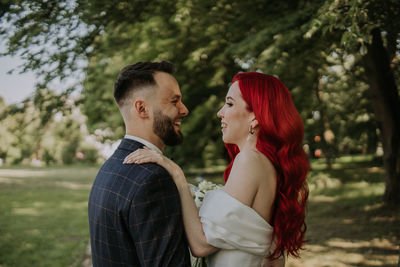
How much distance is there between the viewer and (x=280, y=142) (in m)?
2.45

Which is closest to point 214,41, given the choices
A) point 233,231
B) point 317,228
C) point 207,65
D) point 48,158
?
point 207,65

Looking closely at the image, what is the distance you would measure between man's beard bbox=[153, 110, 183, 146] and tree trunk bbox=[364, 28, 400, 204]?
7.13m

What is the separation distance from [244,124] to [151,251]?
Answer: 1066 mm

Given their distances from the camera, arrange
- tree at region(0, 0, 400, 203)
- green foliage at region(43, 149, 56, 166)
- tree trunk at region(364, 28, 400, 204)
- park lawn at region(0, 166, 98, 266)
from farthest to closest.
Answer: green foliage at region(43, 149, 56, 166)
tree trunk at region(364, 28, 400, 204)
park lawn at region(0, 166, 98, 266)
tree at region(0, 0, 400, 203)

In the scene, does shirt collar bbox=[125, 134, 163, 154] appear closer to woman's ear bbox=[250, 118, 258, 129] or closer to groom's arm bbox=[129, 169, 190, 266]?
groom's arm bbox=[129, 169, 190, 266]

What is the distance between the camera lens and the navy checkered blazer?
6.04 feet

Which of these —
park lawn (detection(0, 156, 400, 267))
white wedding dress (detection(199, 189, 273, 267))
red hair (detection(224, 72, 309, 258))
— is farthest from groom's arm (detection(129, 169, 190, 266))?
park lawn (detection(0, 156, 400, 267))

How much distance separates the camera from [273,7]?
6289 millimetres

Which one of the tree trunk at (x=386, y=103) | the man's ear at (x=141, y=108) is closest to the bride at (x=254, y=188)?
the man's ear at (x=141, y=108)

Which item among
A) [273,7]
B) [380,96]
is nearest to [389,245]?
[380,96]

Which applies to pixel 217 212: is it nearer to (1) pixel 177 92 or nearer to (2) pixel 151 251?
(2) pixel 151 251

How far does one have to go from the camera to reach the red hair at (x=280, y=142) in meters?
2.41

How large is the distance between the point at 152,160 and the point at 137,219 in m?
0.34

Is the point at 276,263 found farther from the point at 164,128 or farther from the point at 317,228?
the point at 317,228
